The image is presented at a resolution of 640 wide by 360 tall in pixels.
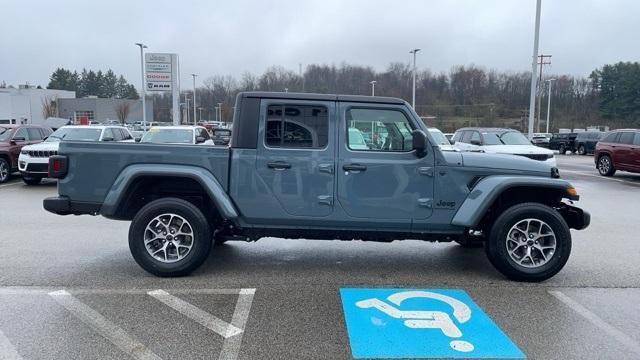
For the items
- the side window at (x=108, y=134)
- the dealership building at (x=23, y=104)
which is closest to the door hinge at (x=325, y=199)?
the side window at (x=108, y=134)

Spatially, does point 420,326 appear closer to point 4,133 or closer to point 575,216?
point 575,216

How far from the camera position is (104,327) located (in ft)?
13.8

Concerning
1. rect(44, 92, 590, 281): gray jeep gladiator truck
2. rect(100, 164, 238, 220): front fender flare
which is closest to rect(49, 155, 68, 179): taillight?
rect(44, 92, 590, 281): gray jeep gladiator truck

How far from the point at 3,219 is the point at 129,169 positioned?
499cm

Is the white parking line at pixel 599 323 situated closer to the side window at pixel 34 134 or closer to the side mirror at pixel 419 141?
the side mirror at pixel 419 141

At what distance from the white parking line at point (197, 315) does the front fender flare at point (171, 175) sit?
1.02 meters

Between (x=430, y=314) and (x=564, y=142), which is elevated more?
(x=564, y=142)

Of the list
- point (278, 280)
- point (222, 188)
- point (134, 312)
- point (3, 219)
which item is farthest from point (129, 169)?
point (3, 219)

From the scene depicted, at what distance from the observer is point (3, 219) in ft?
29.0

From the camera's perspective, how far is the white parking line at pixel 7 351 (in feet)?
12.0

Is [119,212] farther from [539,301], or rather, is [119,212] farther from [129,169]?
[539,301]

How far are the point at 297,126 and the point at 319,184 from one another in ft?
2.31

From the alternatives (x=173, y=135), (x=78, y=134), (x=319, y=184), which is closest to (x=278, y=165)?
(x=319, y=184)

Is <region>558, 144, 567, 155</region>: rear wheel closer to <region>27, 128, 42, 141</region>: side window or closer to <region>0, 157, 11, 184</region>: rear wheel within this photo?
<region>27, 128, 42, 141</region>: side window
